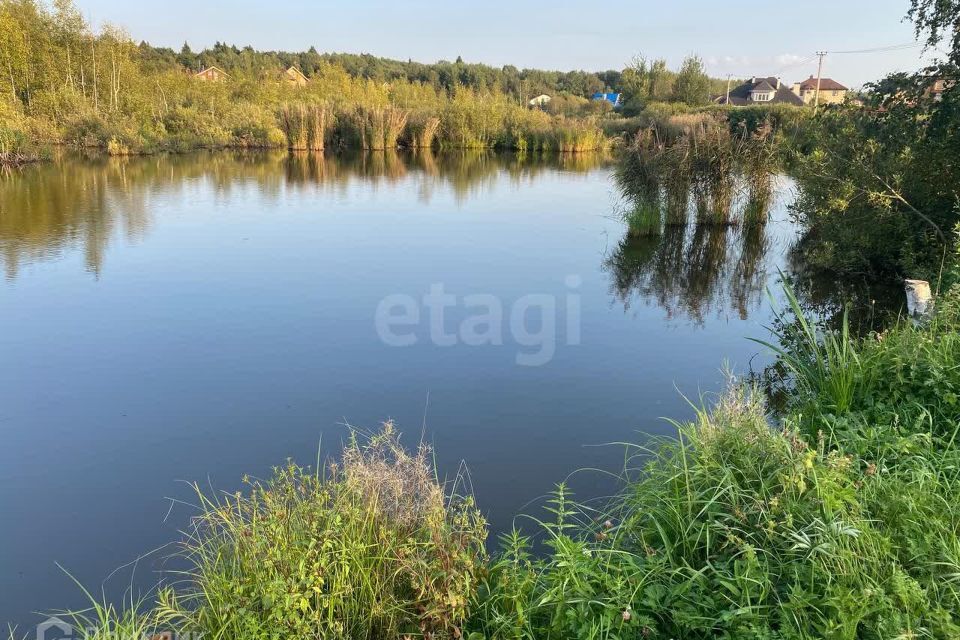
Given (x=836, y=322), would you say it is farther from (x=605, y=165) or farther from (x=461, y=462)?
(x=605, y=165)

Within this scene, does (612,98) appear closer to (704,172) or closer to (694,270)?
(704,172)

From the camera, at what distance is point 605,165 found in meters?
23.4

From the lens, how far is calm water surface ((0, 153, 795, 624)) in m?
3.93

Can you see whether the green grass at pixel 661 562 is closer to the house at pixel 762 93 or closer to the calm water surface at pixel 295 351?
the calm water surface at pixel 295 351

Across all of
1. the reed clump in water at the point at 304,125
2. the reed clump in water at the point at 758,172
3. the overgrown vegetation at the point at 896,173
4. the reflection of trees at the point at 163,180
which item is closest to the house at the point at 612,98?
the reflection of trees at the point at 163,180

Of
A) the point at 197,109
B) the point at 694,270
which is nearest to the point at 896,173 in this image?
the point at 694,270

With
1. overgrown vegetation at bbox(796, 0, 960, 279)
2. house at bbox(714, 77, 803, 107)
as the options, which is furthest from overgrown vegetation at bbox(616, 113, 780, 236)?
house at bbox(714, 77, 803, 107)

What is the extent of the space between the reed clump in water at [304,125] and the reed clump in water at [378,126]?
1364mm

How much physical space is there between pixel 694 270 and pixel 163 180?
13.1m

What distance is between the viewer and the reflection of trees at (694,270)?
795 cm

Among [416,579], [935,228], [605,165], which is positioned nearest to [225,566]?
[416,579]

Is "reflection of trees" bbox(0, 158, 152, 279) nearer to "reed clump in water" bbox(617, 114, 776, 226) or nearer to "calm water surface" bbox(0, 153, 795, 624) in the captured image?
"calm water surface" bbox(0, 153, 795, 624)

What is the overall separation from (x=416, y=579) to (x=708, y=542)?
40.4 inches

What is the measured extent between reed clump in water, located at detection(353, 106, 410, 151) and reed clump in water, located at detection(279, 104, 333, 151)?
136cm
